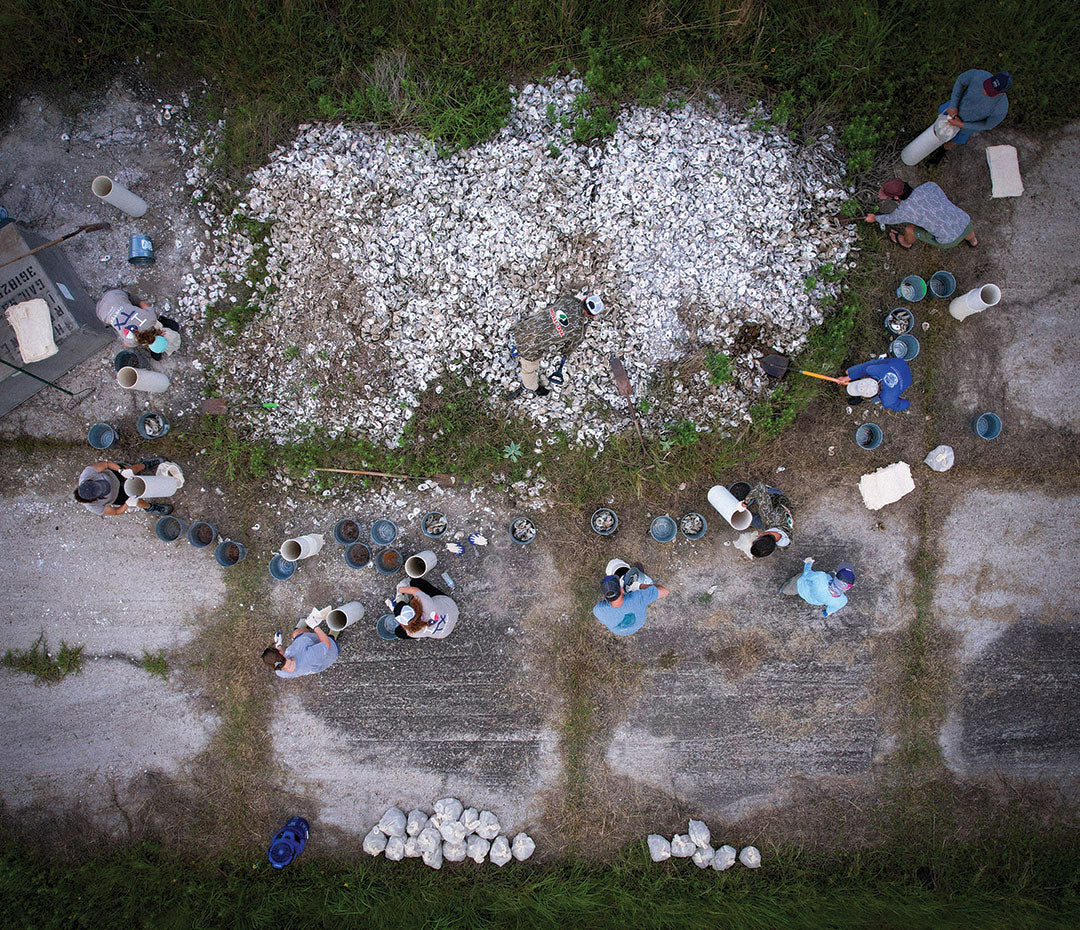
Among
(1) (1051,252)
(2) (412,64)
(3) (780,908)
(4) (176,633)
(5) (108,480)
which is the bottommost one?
(3) (780,908)

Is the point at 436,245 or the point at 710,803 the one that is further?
the point at 710,803

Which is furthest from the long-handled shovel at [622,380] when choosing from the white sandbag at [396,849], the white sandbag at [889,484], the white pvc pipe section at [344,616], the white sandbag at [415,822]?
the white sandbag at [396,849]

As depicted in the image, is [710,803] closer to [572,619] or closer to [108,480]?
[572,619]

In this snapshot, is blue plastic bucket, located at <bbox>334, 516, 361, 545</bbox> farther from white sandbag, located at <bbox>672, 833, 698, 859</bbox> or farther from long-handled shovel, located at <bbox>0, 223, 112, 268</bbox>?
white sandbag, located at <bbox>672, 833, 698, 859</bbox>

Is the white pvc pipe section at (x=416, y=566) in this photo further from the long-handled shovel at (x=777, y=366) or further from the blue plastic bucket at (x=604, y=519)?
the long-handled shovel at (x=777, y=366)

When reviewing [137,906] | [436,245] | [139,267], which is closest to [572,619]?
[436,245]

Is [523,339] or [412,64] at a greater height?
[412,64]

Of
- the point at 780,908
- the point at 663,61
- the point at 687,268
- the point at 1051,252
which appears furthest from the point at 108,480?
the point at 1051,252
